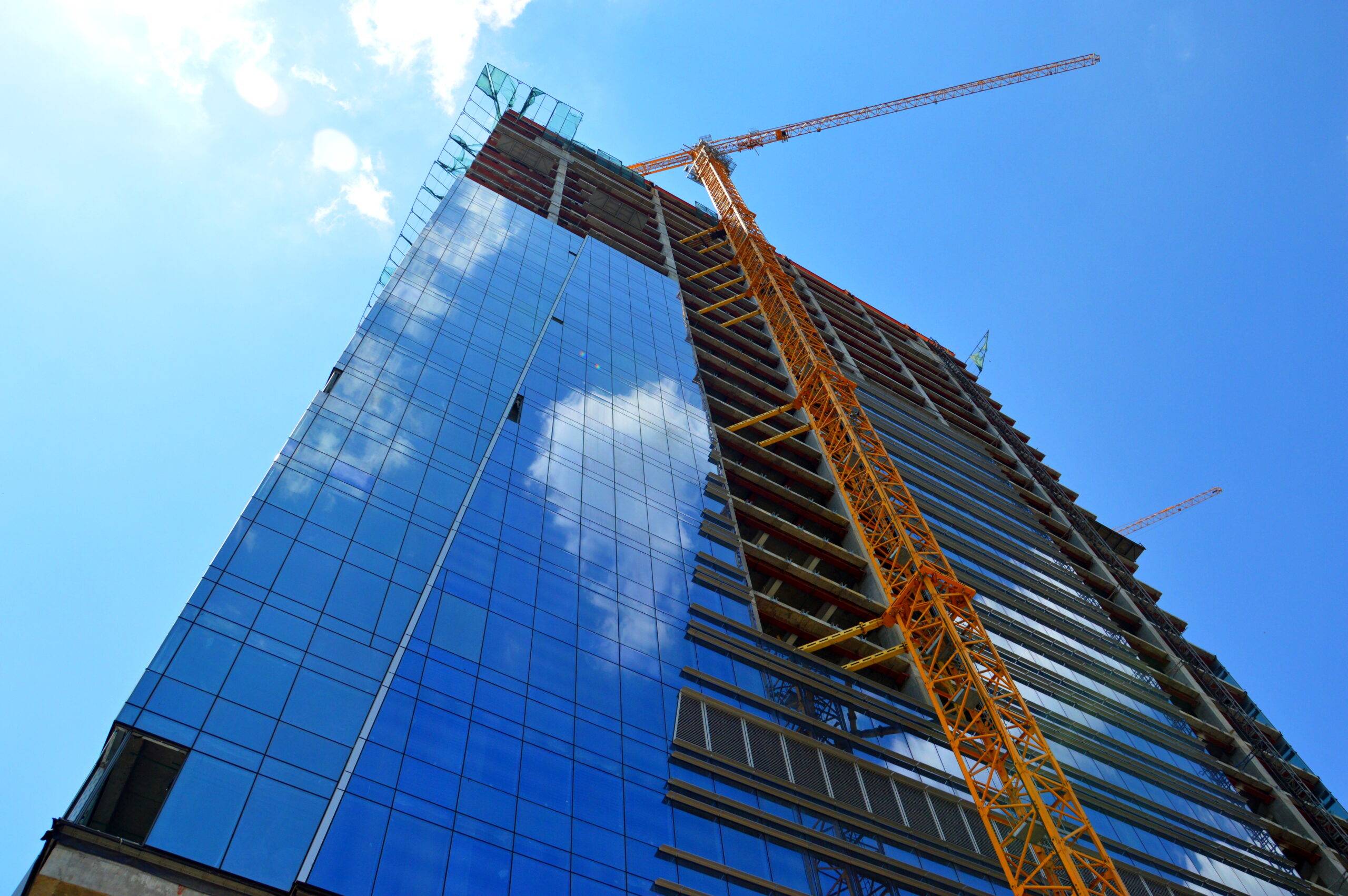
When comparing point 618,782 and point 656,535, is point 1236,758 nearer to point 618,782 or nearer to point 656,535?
point 656,535

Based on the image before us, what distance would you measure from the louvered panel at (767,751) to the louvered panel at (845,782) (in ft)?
6.06

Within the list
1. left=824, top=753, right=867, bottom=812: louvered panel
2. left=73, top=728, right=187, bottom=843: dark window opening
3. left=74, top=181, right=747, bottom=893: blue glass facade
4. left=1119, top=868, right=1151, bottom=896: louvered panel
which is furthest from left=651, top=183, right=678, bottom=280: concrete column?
left=73, top=728, right=187, bottom=843: dark window opening

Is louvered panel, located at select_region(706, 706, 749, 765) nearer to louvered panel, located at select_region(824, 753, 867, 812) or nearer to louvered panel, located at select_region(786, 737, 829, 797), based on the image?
louvered panel, located at select_region(786, 737, 829, 797)

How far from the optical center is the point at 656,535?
3422 cm

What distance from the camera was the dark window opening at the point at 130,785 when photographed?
18.0 metres

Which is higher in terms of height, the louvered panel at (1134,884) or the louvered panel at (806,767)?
the louvered panel at (806,767)

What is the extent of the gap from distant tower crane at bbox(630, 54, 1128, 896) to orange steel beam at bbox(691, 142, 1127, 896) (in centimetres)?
6

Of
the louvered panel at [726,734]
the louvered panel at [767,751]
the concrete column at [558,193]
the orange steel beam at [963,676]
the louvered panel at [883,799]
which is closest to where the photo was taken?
the orange steel beam at [963,676]

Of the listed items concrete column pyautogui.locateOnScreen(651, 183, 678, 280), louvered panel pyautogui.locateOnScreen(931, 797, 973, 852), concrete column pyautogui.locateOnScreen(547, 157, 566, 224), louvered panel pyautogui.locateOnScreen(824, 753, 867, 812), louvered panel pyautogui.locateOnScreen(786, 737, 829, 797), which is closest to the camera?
louvered panel pyautogui.locateOnScreen(786, 737, 829, 797)

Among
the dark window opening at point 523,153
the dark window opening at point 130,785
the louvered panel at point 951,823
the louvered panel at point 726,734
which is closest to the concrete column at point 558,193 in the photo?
the dark window opening at point 523,153

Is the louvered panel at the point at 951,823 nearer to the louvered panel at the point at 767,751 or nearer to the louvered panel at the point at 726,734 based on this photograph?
the louvered panel at the point at 767,751

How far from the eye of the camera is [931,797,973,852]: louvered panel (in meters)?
30.4

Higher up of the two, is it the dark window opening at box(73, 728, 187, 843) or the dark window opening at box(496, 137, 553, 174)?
the dark window opening at box(496, 137, 553, 174)

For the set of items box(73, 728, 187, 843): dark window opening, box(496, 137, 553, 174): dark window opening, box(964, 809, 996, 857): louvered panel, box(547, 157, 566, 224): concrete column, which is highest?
box(496, 137, 553, 174): dark window opening
